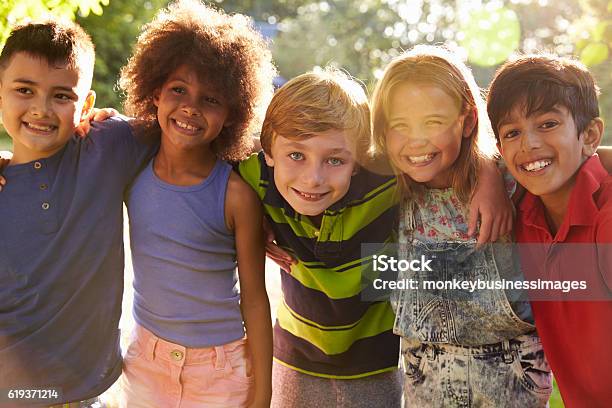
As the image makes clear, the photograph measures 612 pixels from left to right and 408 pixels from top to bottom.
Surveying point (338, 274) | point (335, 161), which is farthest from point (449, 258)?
point (335, 161)

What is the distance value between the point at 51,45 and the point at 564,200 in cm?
177

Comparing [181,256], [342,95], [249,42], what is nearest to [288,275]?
[181,256]

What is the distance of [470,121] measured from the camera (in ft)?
7.79

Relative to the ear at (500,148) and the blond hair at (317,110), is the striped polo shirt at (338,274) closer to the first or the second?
the blond hair at (317,110)

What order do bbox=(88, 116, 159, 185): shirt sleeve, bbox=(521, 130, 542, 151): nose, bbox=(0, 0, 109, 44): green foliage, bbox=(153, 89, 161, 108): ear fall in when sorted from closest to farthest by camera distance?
bbox=(521, 130, 542, 151): nose, bbox=(88, 116, 159, 185): shirt sleeve, bbox=(153, 89, 161, 108): ear, bbox=(0, 0, 109, 44): green foliage

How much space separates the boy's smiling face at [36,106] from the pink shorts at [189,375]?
746 mm

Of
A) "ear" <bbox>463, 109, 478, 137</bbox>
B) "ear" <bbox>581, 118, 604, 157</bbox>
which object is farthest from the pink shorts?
"ear" <bbox>581, 118, 604, 157</bbox>

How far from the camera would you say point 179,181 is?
2.46m

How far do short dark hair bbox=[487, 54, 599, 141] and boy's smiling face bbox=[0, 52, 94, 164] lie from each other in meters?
1.43

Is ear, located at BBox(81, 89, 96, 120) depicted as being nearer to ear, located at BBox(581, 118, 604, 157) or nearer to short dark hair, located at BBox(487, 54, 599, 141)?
short dark hair, located at BBox(487, 54, 599, 141)

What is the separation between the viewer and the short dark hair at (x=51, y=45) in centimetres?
234

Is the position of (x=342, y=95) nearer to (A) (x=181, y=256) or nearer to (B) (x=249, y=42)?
(B) (x=249, y=42)

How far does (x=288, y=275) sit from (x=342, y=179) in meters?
0.48

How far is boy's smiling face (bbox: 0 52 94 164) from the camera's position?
90.4 inches
